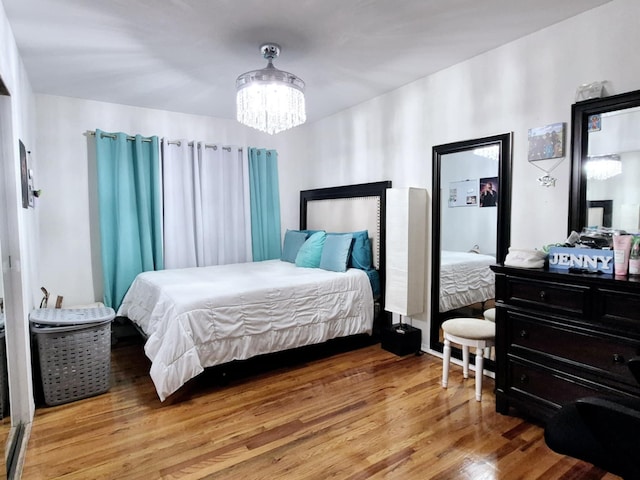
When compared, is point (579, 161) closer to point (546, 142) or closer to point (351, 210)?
point (546, 142)

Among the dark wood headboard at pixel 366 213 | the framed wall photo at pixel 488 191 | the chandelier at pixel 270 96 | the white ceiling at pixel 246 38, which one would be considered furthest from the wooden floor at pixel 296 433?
the white ceiling at pixel 246 38

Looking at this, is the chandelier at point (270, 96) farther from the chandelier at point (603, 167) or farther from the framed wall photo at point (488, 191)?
the chandelier at point (603, 167)

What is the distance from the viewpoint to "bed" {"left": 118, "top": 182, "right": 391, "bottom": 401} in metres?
2.50

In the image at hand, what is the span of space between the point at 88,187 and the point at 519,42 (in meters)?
3.98

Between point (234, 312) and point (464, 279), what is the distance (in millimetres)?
1872

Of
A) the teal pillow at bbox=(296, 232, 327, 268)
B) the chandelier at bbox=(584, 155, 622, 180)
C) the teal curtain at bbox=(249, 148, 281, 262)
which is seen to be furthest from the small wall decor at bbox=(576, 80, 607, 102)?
the teal curtain at bbox=(249, 148, 281, 262)

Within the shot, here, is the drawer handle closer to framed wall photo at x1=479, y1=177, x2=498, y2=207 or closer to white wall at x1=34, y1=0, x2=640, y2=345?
white wall at x1=34, y1=0, x2=640, y2=345

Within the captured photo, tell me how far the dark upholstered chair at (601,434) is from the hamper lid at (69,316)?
2.67 metres

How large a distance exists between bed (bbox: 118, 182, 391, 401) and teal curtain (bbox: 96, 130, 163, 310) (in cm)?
29

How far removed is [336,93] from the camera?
3619 mm

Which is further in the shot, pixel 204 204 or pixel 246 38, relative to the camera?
pixel 204 204

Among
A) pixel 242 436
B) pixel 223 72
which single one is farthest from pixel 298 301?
pixel 223 72

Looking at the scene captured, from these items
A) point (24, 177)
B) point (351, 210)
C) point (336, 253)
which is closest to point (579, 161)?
point (336, 253)

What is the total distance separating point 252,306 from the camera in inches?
110
